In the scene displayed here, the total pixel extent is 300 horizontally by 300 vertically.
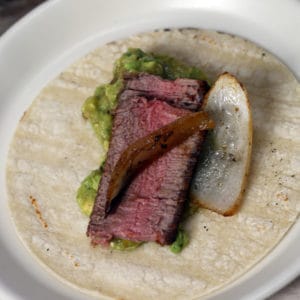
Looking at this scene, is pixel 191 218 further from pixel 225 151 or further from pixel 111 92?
pixel 111 92

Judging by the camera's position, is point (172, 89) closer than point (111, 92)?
Yes

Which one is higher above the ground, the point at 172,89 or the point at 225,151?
the point at 172,89

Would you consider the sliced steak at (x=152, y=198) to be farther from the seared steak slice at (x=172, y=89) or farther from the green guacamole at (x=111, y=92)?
the green guacamole at (x=111, y=92)

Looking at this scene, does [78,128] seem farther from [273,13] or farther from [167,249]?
[273,13]

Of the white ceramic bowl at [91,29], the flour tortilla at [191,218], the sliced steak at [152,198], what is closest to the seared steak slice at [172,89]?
the sliced steak at [152,198]

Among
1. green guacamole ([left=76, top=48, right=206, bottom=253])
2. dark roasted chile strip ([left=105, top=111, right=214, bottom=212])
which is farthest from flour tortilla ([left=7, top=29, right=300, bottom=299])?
dark roasted chile strip ([left=105, top=111, right=214, bottom=212])

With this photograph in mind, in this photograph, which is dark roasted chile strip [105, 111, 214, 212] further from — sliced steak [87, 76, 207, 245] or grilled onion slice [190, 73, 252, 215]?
grilled onion slice [190, 73, 252, 215]

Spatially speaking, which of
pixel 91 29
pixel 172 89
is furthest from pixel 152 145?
pixel 91 29
